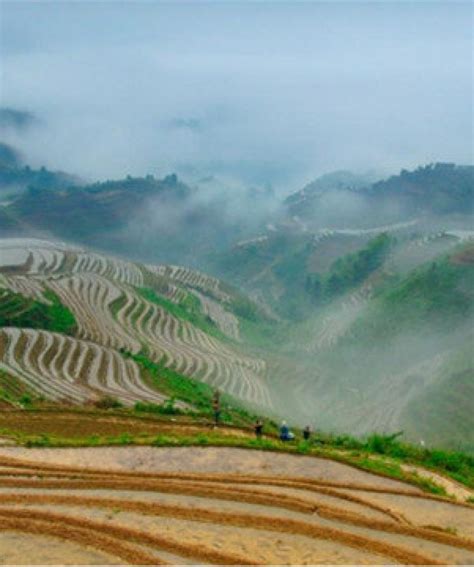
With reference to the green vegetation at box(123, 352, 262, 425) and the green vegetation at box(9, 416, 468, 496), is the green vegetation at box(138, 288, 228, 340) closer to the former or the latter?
the green vegetation at box(123, 352, 262, 425)

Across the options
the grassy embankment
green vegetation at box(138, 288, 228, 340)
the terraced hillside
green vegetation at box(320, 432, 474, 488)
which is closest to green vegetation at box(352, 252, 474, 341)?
the terraced hillside

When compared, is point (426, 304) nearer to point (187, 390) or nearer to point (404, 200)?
point (187, 390)

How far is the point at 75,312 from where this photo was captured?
231 feet

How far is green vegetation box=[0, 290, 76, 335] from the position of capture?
60.8 metres

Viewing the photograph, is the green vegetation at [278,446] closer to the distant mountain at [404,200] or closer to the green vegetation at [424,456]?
the green vegetation at [424,456]

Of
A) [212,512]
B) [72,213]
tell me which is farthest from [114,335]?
[72,213]

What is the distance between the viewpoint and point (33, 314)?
62.8 m

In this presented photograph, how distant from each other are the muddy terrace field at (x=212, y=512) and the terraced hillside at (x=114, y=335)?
20.1 meters

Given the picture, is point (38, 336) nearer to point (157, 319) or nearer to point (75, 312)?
point (75, 312)

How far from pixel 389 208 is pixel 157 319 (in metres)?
112

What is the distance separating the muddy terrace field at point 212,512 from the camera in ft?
46.0

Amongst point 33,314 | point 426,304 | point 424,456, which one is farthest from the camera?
point 426,304

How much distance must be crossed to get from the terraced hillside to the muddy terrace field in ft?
66.1

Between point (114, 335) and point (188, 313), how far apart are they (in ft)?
83.2
